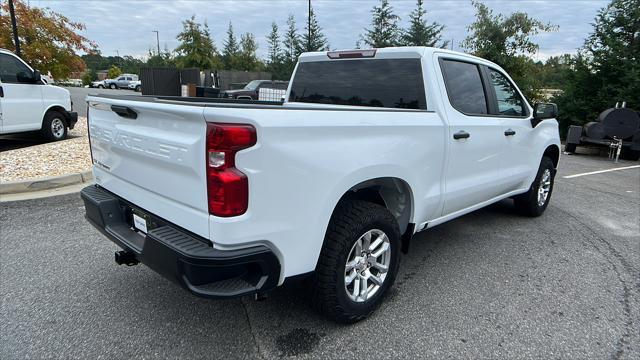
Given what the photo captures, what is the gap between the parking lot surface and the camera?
101 inches

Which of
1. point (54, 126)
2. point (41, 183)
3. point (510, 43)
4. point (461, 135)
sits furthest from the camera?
point (510, 43)

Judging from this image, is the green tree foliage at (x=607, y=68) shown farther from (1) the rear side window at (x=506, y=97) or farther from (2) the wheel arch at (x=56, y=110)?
(2) the wheel arch at (x=56, y=110)

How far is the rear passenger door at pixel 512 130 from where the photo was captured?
4.19 m

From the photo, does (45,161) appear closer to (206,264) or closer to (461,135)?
(206,264)

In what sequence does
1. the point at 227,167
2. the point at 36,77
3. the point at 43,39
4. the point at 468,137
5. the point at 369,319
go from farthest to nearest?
the point at 43,39 < the point at 36,77 < the point at 468,137 < the point at 369,319 < the point at 227,167

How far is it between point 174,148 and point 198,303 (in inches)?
53.7

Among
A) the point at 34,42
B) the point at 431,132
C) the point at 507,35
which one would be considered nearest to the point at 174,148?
the point at 431,132

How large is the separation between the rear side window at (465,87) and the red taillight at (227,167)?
6.93ft

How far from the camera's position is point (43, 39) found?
11.8 m

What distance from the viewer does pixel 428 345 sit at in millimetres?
2611

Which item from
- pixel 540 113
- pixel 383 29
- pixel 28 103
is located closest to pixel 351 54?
pixel 540 113

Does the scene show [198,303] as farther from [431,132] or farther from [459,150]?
[459,150]

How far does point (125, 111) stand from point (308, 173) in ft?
3.96

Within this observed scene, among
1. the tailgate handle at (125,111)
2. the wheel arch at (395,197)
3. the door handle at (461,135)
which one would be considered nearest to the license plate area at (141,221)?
the tailgate handle at (125,111)
